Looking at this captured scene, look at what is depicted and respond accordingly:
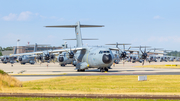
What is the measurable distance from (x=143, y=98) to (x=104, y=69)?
2630cm

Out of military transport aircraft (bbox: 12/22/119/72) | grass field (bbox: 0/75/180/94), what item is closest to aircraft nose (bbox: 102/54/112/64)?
military transport aircraft (bbox: 12/22/119/72)

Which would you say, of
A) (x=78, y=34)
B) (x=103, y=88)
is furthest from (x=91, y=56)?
(x=103, y=88)

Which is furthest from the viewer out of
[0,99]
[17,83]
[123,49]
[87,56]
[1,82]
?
[123,49]

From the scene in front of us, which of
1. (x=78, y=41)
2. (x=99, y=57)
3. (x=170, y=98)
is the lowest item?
(x=170, y=98)

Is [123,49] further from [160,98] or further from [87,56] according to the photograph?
[160,98]

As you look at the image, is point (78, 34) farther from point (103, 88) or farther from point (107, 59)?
point (103, 88)

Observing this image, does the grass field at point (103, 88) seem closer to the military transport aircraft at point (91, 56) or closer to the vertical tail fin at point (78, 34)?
the military transport aircraft at point (91, 56)

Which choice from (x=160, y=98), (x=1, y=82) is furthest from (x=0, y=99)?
(x=160, y=98)

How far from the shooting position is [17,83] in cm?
1855

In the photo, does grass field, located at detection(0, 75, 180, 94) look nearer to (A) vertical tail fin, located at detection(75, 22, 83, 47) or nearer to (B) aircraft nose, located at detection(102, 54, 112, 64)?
(B) aircraft nose, located at detection(102, 54, 112, 64)

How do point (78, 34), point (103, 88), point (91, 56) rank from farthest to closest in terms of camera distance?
A: point (78, 34)
point (91, 56)
point (103, 88)

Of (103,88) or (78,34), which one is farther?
(78,34)

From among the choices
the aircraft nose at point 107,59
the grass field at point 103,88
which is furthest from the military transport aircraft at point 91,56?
the grass field at point 103,88

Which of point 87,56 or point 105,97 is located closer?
point 105,97
